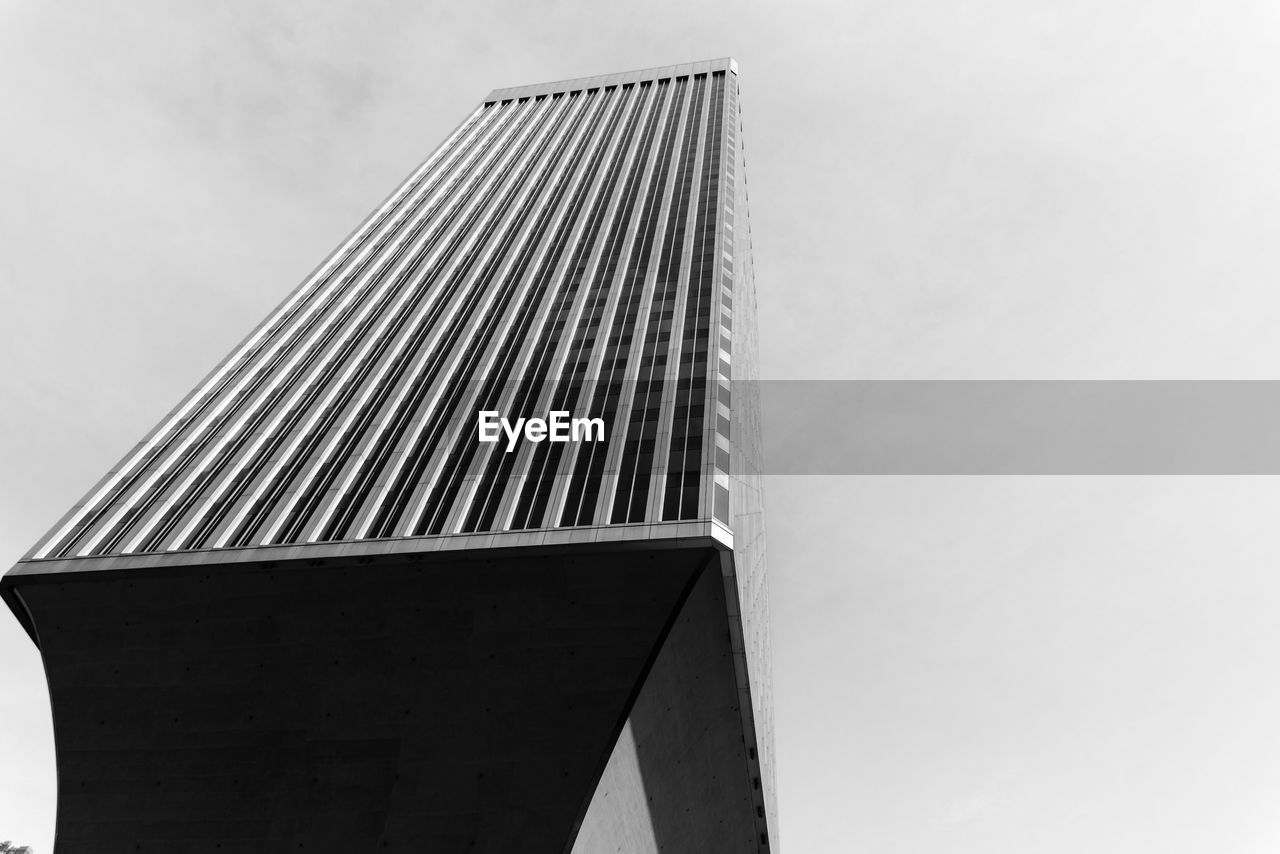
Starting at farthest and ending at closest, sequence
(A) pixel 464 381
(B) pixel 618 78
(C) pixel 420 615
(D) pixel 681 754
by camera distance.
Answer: (B) pixel 618 78
(A) pixel 464 381
(D) pixel 681 754
(C) pixel 420 615

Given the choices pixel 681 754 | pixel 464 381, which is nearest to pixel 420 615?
pixel 681 754

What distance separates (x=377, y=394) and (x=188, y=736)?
1824cm

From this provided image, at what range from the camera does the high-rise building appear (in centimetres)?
3250

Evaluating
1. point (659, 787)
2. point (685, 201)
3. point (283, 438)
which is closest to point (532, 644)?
point (659, 787)

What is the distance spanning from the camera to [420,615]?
111ft

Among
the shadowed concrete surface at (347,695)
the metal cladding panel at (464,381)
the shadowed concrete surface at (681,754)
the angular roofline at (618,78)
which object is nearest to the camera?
the shadowed concrete surface at (347,695)

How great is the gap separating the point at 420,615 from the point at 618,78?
76560 millimetres

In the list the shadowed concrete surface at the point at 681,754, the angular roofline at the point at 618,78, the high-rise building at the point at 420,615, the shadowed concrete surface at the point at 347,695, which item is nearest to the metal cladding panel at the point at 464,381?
the high-rise building at the point at 420,615

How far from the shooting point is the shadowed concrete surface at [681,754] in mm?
33406

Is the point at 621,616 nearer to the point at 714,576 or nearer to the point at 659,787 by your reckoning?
the point at 714,576

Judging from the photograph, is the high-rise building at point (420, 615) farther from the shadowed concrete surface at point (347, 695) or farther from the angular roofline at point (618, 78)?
the angular roofline at point (618, 78)

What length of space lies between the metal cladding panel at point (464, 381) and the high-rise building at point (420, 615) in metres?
0.20

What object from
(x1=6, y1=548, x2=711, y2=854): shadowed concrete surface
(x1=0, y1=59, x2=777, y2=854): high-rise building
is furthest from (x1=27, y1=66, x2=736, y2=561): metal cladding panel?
(x1=6, y1=548, x2=711, y2=854): shadowed concrete surface

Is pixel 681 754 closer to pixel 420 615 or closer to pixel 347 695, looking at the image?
pixel 420 615
